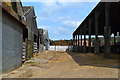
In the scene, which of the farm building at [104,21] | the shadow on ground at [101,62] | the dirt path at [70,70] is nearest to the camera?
the dirt path at [70,70]

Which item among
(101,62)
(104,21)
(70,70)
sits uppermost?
(104,21)

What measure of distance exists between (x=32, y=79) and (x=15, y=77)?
0.86 meters

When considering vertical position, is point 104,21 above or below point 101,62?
above


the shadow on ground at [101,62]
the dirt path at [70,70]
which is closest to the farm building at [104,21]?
the shadow on ground at [101,62]

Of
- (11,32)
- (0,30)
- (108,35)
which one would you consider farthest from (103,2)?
(0,30)

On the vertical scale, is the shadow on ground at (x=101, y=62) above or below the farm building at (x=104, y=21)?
below

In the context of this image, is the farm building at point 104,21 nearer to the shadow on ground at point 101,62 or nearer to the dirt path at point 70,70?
the shadow on ground at point 101,62

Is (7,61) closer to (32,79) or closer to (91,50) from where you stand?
(32,79)

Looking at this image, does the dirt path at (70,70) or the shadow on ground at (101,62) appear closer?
the dirt path at (70,70)

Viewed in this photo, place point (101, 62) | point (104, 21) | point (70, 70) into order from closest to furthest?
point (70, 70)
point (101, 62)
point (104, 21)

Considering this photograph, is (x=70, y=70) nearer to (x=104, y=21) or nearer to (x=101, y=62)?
(x=101, y=62)

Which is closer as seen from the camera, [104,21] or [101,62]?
[101,62]

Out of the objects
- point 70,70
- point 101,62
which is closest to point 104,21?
point 101,62

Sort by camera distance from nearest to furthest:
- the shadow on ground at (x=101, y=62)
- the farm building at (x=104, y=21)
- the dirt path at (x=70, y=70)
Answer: the dirt path at (x=70, y=70)
the shadow on ground at (x=101, y=62)
the farm building at (x=104, y=21)
